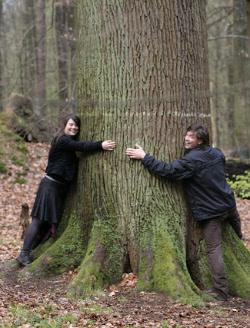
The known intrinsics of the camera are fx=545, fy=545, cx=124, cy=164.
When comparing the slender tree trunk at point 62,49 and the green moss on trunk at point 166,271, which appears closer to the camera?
the green moss on trunk at point 166,271

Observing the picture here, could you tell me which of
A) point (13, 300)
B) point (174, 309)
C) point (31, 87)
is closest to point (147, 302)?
point (174, 309)

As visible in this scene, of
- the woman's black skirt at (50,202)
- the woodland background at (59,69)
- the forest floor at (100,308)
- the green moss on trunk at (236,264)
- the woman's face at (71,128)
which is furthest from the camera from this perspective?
the woodland background at (59,69)

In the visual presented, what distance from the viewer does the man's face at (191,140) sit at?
21.5ft

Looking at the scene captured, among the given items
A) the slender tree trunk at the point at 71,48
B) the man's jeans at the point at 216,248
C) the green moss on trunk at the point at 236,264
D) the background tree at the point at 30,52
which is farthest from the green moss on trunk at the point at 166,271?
the background tree at the point at 30,52

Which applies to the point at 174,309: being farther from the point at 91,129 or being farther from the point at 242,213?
the point at 242,213

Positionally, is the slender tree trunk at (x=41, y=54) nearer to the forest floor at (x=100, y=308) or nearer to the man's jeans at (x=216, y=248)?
the forest floor at (x=100, y=308)

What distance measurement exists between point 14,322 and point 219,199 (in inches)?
112

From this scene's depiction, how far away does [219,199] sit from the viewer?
21.6 ft

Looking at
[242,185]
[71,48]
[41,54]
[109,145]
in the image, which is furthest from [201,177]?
[71,48]

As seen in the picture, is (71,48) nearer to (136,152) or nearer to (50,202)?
(50,202)

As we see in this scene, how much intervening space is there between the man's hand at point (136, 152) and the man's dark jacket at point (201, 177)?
0.07 m

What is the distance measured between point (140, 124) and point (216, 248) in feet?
5.72

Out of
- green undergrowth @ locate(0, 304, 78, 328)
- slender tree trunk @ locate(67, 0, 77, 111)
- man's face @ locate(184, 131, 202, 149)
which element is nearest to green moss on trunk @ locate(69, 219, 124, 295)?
green undergrowth @ locate(0, 304, 78, 328)

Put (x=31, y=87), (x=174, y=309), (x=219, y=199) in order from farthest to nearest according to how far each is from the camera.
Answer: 1. (x=31, y=87)
2. (x=219, y=199)
3. (x=174, y=309)
